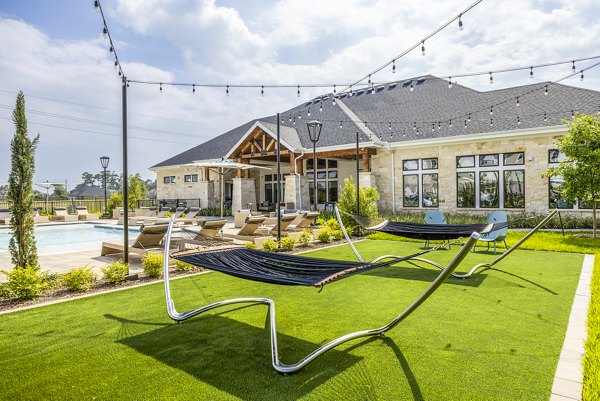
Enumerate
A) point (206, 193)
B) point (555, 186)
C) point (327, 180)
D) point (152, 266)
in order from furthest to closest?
point (206, 193) < point (327, 180) < point (555, 186) < point (152, 266)

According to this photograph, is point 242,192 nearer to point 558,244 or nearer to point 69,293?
point 558,244

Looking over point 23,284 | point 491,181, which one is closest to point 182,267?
point 23,284

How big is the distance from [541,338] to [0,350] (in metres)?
4.96

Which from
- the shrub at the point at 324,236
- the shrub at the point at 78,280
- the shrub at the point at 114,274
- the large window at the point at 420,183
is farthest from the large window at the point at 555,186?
the shrub at the point at 78,280

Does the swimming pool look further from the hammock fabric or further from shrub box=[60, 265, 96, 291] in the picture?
the hammock fabric

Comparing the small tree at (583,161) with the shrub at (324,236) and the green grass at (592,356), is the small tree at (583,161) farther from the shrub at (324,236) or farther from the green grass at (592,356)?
the green grass at (592,356)

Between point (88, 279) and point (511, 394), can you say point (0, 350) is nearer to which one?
point (88, 279)

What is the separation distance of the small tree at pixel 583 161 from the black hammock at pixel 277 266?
884 cm

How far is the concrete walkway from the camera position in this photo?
2584mm

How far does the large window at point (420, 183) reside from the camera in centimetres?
1617

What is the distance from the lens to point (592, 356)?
9.86 ft

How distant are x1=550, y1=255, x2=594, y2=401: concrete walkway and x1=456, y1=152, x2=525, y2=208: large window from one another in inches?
414

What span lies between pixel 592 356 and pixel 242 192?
62.6 feet

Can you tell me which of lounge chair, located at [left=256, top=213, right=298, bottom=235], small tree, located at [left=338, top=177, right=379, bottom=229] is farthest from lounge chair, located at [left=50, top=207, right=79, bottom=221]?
small tree, located at [left=338, top=177, right=379, bottom=229]
